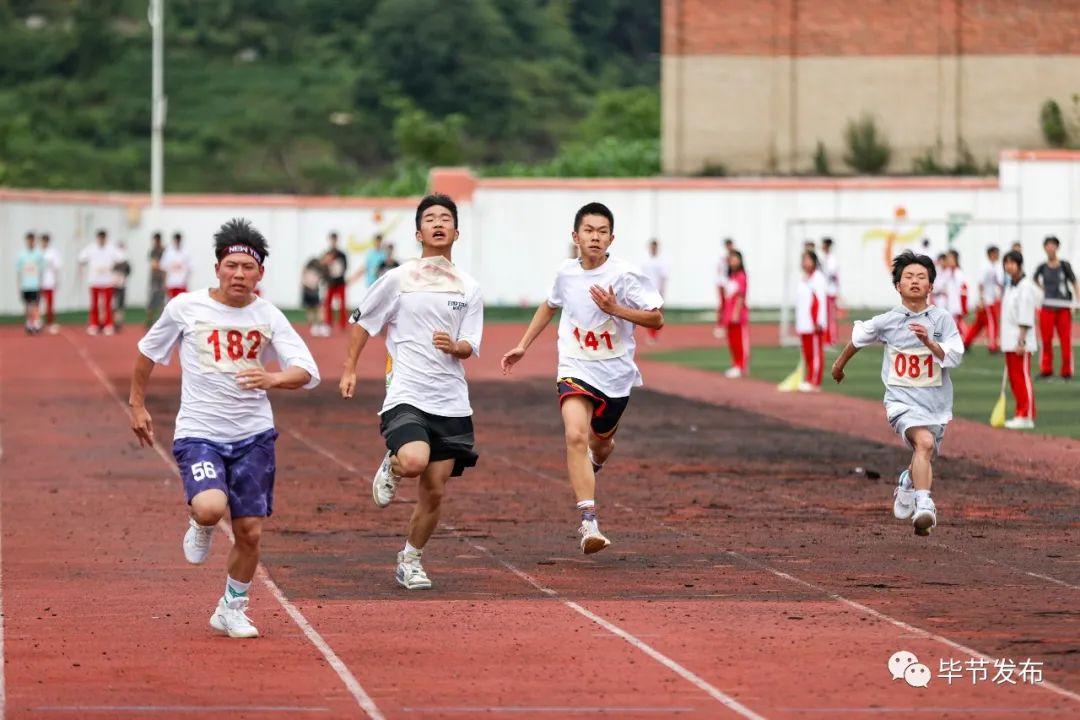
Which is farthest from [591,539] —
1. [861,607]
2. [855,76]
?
[855,76]

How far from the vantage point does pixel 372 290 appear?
11117 millimetres

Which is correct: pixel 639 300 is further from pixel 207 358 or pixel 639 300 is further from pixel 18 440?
pixel 18 440

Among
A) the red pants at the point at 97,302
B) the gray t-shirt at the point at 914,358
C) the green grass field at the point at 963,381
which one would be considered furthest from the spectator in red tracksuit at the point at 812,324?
the red pants at the point at 97,302

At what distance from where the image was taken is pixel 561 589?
1100 cm

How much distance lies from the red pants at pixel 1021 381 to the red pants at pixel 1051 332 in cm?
618

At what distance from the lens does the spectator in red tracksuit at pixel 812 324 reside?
27.3 metres

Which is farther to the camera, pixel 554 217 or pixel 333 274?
pixel 554 217

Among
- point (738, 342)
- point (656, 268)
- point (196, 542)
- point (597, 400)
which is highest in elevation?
point (656, 268)

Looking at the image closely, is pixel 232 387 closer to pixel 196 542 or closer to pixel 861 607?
pixel 196 542

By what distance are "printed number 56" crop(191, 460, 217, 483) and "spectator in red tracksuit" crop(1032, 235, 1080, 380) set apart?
62.1ft

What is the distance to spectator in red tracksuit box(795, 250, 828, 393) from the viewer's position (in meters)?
27.3

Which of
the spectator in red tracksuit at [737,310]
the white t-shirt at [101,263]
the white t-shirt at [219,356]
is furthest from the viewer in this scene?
the white t-shirt at [101,263]

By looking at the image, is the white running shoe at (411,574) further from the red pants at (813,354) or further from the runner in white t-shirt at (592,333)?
the red pants at (813,354)

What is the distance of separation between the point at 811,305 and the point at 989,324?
6.65m
